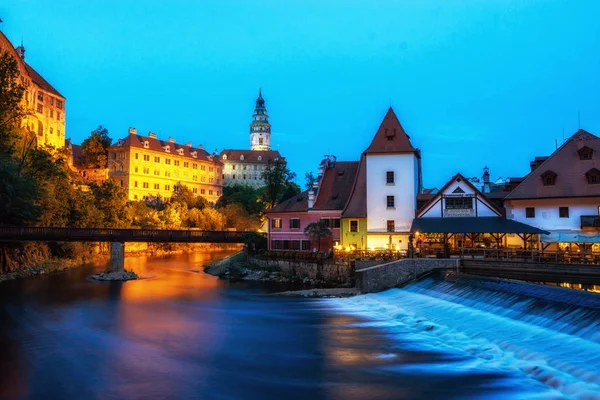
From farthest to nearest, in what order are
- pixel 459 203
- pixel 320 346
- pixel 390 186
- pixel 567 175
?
pixel 390 186 < pixel 459 203 < pixel 567 175 < pixel 320 346

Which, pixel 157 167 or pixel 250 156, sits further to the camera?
pixel 250 156

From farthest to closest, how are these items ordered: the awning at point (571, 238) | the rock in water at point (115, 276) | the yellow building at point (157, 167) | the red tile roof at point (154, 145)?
the red tile roof at point (154, 145)
the yellow building at point (157, 167)
the rock in water at point (115, 276)
the awning at point (571, 238)

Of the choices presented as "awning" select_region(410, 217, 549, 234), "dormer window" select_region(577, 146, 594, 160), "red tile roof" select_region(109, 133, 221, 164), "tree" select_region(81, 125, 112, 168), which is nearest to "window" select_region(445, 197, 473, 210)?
"awning" select_region(410, 217, 549, 234)

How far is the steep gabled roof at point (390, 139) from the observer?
43812 millimetres

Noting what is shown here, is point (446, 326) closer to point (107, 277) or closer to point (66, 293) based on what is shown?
point (66, 293)

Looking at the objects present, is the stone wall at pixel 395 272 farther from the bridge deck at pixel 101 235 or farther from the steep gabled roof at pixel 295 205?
the bridge deck at pixel 101 235

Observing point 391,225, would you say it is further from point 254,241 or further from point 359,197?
point 254,241

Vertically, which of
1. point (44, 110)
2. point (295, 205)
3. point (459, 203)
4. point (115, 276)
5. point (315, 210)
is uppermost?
point (44, 110)

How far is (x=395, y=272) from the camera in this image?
32.9 metres

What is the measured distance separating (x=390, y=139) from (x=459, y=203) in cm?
905

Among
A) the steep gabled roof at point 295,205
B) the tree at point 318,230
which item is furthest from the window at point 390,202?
the steep gabled roof at point 295,205

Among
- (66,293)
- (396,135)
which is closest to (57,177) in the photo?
(66,293)

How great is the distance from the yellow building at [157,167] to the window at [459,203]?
78.8 metres

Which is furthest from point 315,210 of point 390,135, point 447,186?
point 447,186
